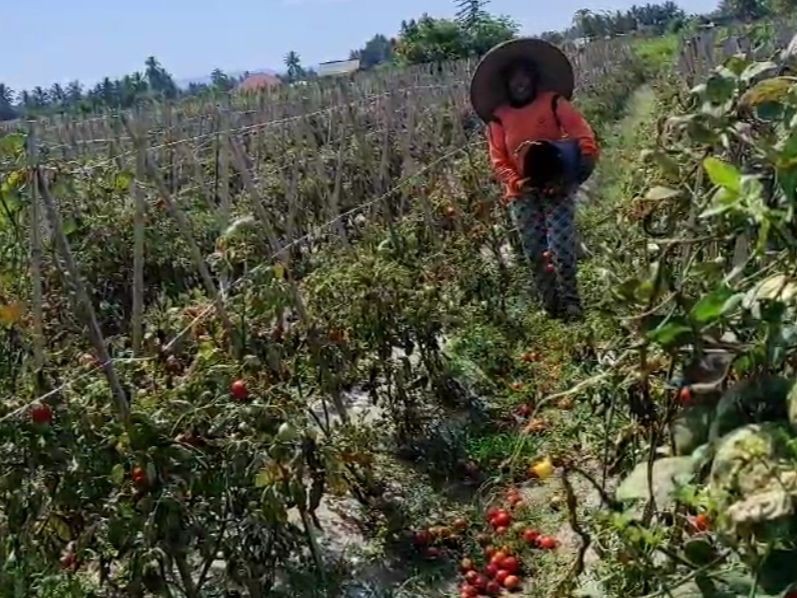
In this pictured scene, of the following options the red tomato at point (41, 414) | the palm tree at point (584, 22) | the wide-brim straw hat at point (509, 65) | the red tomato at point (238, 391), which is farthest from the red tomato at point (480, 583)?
the palm tree at point (584, 22)

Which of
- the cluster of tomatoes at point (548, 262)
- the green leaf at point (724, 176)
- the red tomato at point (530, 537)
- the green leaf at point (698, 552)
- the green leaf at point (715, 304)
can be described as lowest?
the red tomato at point (530, 537)

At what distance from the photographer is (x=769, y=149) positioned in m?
1.10

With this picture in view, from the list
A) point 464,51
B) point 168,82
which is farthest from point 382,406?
point 168,82

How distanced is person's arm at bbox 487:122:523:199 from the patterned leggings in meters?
0.07

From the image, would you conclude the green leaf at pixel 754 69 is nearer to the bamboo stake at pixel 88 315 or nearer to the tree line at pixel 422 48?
the bamboo stake at pixel 88 315

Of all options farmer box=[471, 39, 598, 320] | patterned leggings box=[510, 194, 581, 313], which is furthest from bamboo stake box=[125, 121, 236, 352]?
patterned leggings box=[510, 194, 581, 313]

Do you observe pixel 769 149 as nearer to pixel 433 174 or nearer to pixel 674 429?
pixel 674 429

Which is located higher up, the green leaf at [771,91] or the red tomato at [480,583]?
the green leaf at [771,91]

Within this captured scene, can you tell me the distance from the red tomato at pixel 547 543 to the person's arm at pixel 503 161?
223 centimetres

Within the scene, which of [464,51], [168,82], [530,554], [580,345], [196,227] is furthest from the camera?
[168,82]

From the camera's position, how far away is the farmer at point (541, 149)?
4.85m

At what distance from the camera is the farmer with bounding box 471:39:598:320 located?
4.85m

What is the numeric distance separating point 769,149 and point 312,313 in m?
2.72

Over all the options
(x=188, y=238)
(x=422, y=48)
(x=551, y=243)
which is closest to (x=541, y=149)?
(x=551, y=243)
